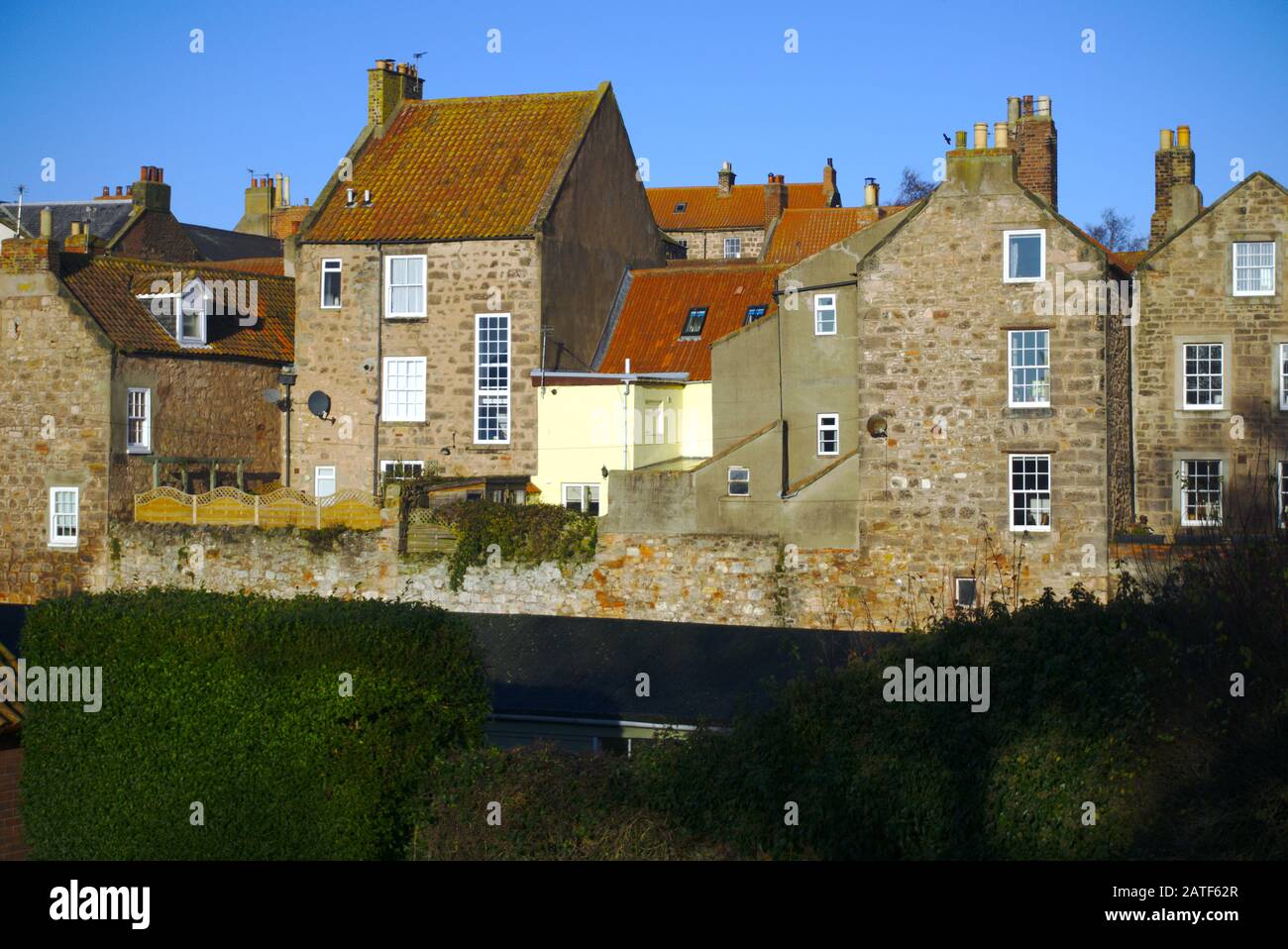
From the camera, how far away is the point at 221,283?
132 feet

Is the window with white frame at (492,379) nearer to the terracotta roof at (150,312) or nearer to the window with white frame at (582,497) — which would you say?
the window with white frame at (582,497)

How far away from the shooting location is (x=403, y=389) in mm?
39781

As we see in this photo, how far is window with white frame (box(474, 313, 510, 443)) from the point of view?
128ft

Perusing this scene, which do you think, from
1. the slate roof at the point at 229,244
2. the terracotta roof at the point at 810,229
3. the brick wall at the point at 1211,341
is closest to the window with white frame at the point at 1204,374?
the brick wall at the point at 1211,341

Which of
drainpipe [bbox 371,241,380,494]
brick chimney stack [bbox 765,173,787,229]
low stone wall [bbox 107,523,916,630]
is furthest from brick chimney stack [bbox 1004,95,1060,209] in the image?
brick chimney stack [bbox 765,173,787,229]

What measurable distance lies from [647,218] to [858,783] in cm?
3096

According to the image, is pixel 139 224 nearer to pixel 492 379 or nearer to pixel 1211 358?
pixel 492 379

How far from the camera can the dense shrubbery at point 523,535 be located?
109 feet

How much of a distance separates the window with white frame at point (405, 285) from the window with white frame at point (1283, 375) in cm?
1996

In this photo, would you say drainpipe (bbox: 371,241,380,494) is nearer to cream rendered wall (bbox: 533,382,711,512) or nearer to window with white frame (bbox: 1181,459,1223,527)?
cream rendered wall (bbox: 533,382,711,512)

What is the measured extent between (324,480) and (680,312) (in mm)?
10076

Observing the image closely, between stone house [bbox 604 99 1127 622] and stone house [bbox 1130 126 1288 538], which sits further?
stone house [bbox 1130 126 1288 538]

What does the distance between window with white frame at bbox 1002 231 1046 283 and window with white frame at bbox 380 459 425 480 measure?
1521cm
